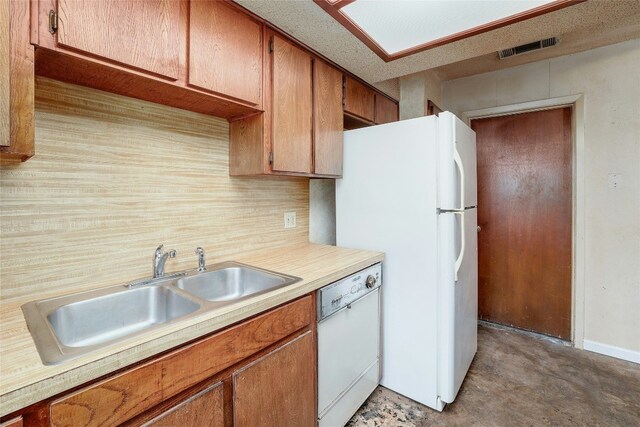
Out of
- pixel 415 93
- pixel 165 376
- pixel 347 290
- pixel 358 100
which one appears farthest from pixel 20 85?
pixel 415 93

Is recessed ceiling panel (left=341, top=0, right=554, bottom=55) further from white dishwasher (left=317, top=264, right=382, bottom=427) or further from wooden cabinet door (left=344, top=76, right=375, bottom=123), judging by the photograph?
white dishwasher (left=317, top=264, right=382, bottom=427)

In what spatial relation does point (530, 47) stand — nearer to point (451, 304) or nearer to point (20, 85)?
point (451, 304)

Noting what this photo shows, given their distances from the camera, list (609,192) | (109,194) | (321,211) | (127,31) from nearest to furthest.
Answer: (127,31), (109,194), (609,192), (321,211)

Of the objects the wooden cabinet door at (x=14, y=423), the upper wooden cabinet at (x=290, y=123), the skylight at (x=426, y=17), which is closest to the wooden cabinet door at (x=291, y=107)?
the upper wooden cabinet at (x=290, y=123)

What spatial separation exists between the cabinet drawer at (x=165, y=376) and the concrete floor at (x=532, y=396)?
1.01 metres

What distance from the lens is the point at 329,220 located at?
252 cm

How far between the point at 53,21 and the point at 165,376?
1092 mm

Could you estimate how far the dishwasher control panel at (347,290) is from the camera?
4.59 ft

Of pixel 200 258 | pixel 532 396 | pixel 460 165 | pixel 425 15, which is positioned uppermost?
pixel 425 15

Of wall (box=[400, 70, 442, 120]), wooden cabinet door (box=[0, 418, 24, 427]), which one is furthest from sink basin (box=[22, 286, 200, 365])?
wall (box=[400, 70, 442, 120])

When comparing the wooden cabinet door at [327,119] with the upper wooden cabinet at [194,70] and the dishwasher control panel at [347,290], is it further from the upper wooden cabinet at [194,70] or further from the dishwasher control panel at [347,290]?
the dishwasher control panel at [347,290]

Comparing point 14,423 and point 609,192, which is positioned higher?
point 609,192

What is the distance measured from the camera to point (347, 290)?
1.55 m

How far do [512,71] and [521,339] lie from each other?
2424 mm
